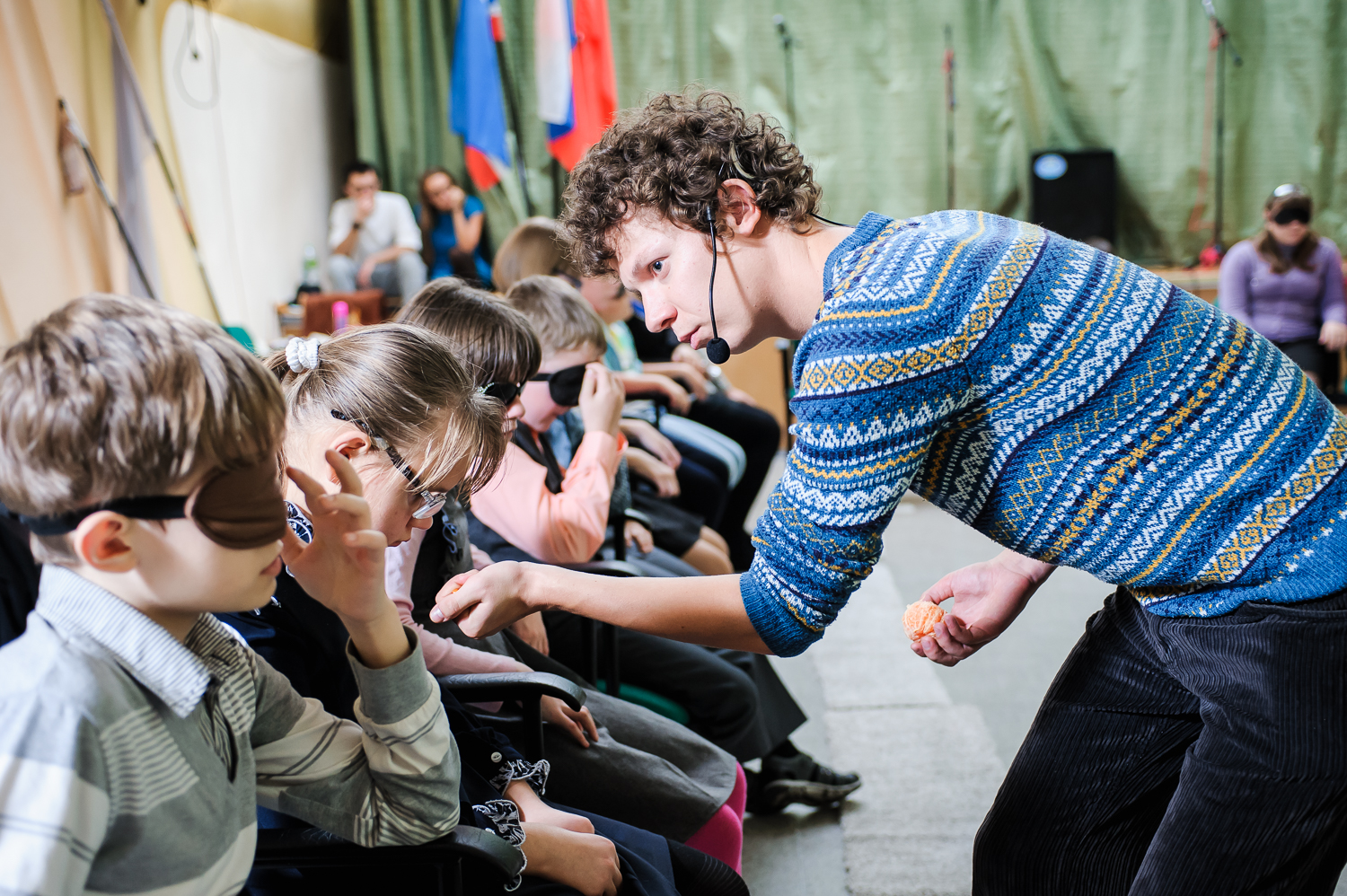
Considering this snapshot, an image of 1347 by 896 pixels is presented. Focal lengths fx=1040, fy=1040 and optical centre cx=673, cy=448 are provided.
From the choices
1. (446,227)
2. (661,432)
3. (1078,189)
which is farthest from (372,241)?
(1078,189)

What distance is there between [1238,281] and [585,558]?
434 centimetres

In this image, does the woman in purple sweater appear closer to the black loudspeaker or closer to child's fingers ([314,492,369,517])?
the black loudspeaker

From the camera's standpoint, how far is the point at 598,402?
205cm

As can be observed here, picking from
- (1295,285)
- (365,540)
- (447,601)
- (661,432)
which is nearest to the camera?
(365,540)

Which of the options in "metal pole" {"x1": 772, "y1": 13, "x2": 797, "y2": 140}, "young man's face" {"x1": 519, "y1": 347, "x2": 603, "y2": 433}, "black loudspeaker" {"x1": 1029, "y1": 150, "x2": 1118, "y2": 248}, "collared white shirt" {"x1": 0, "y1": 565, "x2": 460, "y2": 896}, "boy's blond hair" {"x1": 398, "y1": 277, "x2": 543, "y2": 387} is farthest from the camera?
"metal pole" {"x1": 772, "y1": 13, "x2": 797, "y2": 140}

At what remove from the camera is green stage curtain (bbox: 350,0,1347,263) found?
20.5 feet

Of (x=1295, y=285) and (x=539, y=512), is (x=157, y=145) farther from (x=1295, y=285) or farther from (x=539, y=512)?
(x=1295, y=285)

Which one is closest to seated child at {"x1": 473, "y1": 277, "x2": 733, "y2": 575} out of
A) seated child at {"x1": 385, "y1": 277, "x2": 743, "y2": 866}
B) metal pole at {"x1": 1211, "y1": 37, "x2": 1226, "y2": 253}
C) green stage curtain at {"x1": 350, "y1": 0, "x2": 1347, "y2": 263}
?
seated child at {"x1": 385, "y1": 277, "x2": 743, "y2": 866}

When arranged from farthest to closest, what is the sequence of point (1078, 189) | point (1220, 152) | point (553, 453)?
point (1078, 189), point (1220, 152), point (553, 453)

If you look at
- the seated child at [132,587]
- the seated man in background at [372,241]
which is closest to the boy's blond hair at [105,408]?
the seated child at [132,587]

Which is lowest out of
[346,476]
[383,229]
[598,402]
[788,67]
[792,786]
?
[792,786]

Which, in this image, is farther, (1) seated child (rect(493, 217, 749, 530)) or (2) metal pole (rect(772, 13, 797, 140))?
(2) metal pole (rect(772, 13, 797, 140))

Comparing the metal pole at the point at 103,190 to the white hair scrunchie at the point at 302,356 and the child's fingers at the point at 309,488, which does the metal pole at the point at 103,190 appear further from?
the child's fingers at the point at 309,488

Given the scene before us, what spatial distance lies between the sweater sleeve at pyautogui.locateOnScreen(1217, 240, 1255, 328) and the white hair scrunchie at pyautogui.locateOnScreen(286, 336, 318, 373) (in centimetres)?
486
